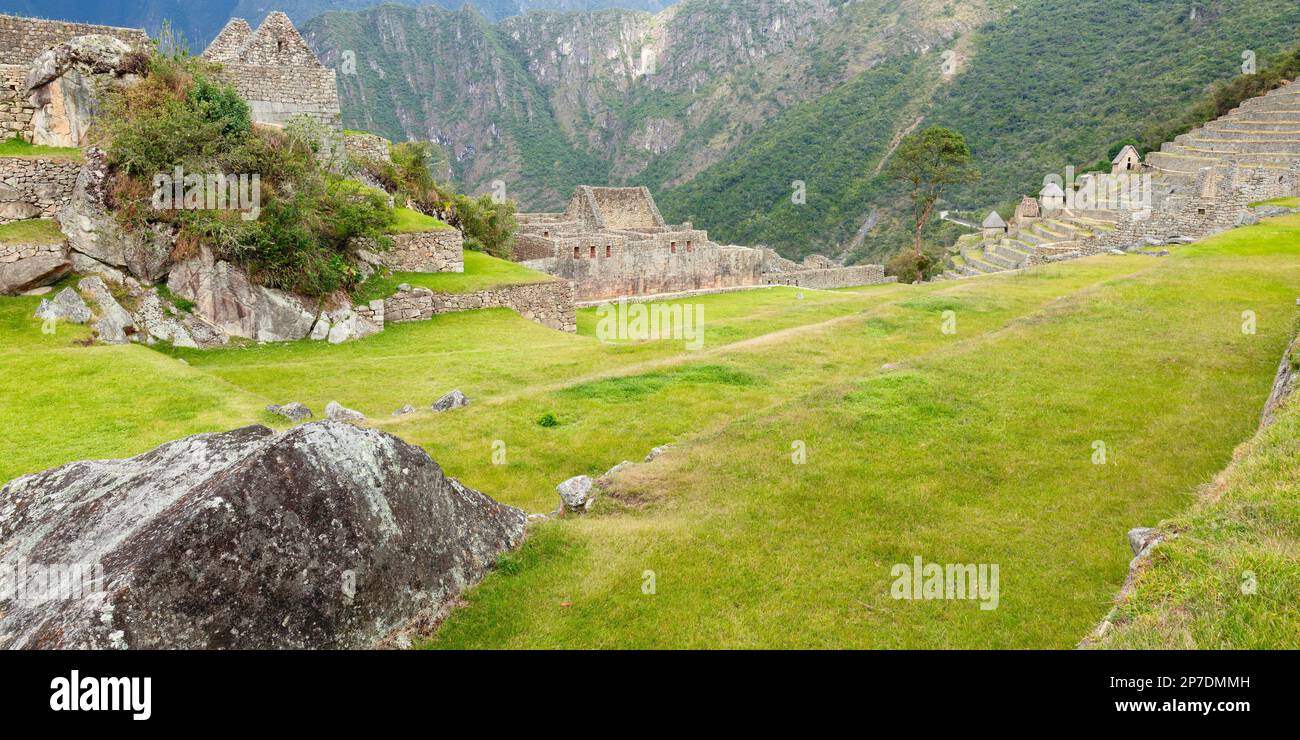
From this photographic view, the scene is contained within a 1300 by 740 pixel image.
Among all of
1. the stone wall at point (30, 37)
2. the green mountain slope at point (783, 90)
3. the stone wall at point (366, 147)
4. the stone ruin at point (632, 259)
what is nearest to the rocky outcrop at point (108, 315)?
the stone wall at point (30, 37)

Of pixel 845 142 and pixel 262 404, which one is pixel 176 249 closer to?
pixel 262 404

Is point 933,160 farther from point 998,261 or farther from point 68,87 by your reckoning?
point 68,87

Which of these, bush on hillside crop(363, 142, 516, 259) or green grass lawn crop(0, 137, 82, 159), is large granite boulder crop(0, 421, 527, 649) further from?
bush on hillside crop(363, 142, 516, 259)

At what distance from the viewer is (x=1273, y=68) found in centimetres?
4672

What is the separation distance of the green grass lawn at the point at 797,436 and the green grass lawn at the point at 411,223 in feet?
13.0

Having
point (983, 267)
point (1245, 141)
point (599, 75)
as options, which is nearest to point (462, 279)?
point (983, 267)

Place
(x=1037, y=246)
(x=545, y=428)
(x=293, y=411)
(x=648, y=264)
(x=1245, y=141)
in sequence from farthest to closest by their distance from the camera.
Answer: (x=1245, y=141), (x=1037, y=246), (x=648, y=264), (x=545, y=428), (x=293, y=411)

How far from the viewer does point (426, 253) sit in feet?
63.7

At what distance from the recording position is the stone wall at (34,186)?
46.0 feet

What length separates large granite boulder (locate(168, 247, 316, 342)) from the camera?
47.4 feet

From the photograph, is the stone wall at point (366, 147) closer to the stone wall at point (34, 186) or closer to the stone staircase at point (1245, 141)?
the stone wall at point (34, 186)

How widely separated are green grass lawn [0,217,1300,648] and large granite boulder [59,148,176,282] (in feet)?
5.64

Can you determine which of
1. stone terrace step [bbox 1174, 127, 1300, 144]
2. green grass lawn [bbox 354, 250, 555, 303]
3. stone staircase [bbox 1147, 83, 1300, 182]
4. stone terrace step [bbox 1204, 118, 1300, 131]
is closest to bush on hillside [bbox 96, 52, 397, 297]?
green grass lawn [bbox 354, 250, 555, 303]

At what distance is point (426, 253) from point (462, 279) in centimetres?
130
